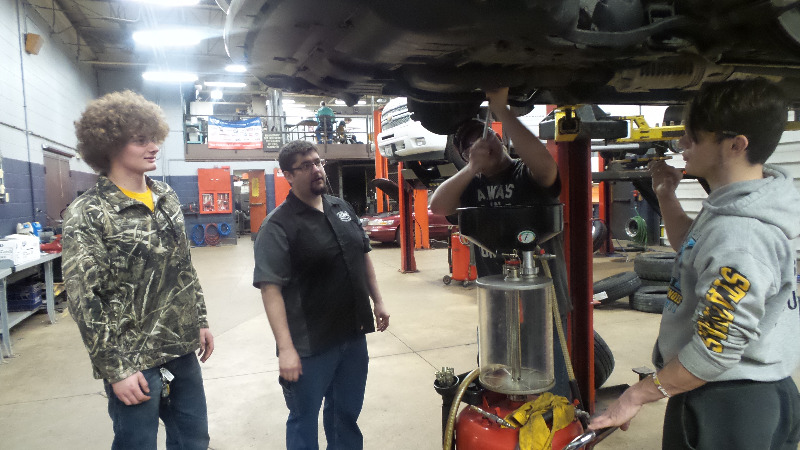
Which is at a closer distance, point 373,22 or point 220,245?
point 373,22

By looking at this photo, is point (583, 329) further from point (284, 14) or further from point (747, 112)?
point (284, 14)

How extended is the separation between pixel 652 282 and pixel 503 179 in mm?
3910

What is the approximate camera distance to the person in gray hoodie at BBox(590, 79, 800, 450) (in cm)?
97

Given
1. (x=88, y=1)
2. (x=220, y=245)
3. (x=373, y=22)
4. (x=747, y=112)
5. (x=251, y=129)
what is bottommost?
(x=220, y=245)

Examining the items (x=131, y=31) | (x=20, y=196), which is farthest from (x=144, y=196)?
(x=131, y=31)

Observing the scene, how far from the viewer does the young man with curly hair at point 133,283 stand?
1.39 meters

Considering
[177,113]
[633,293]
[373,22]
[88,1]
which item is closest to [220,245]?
[177,113]

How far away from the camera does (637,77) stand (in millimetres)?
1696

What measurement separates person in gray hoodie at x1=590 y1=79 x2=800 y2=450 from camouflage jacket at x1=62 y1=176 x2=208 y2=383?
4.39ft

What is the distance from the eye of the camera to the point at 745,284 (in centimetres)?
94

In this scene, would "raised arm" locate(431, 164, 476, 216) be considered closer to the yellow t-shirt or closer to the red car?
the yellow t-shirt

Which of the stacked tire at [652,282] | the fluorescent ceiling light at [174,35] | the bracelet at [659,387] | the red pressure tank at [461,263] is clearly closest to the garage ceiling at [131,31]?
the fluorescent ceiling light at [174,35]

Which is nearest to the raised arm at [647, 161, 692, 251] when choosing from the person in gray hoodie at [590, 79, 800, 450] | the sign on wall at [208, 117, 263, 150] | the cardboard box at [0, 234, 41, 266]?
the person in gray hoodie at [590, 79, 800, 450]

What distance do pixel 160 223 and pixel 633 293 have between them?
438 cm
